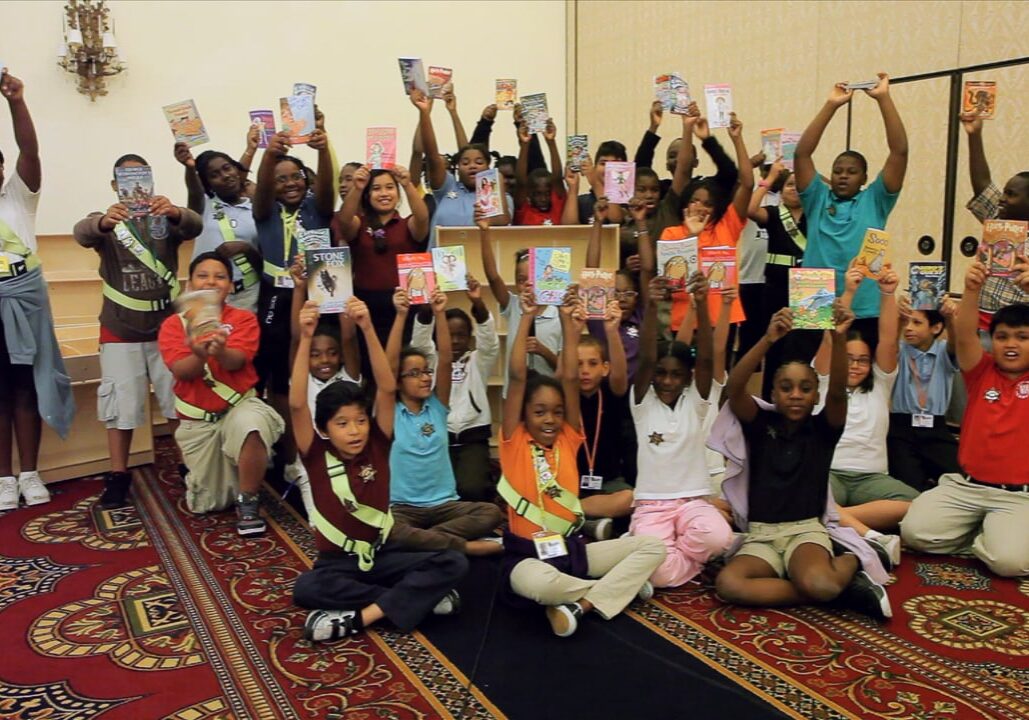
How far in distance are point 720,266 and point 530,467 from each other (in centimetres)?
106

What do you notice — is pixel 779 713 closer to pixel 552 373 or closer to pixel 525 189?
pixel 552 373

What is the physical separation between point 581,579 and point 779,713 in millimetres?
833

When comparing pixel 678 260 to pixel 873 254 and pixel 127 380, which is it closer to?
pixel 873 254

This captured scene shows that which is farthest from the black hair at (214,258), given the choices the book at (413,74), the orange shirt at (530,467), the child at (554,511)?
the orange shirt at (530,467)

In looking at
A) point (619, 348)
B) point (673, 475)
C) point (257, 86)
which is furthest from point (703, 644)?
point (257, 86)

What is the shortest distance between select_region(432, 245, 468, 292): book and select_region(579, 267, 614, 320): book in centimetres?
53

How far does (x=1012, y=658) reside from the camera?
104 inches

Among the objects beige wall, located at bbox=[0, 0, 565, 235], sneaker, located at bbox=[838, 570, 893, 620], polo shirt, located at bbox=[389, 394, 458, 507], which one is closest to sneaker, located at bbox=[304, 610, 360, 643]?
polo shirt, located at bbox=[389, 394, 458, 507]

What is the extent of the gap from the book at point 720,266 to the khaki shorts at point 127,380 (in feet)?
8.32

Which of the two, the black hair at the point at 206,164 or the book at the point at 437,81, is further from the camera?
the book at the point at 437,81

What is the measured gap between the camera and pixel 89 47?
252 inches

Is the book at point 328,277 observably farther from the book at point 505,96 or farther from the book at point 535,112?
the book at point 505,96

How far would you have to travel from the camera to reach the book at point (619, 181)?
4359 millimetres

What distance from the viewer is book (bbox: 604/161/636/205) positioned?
14.3ft
